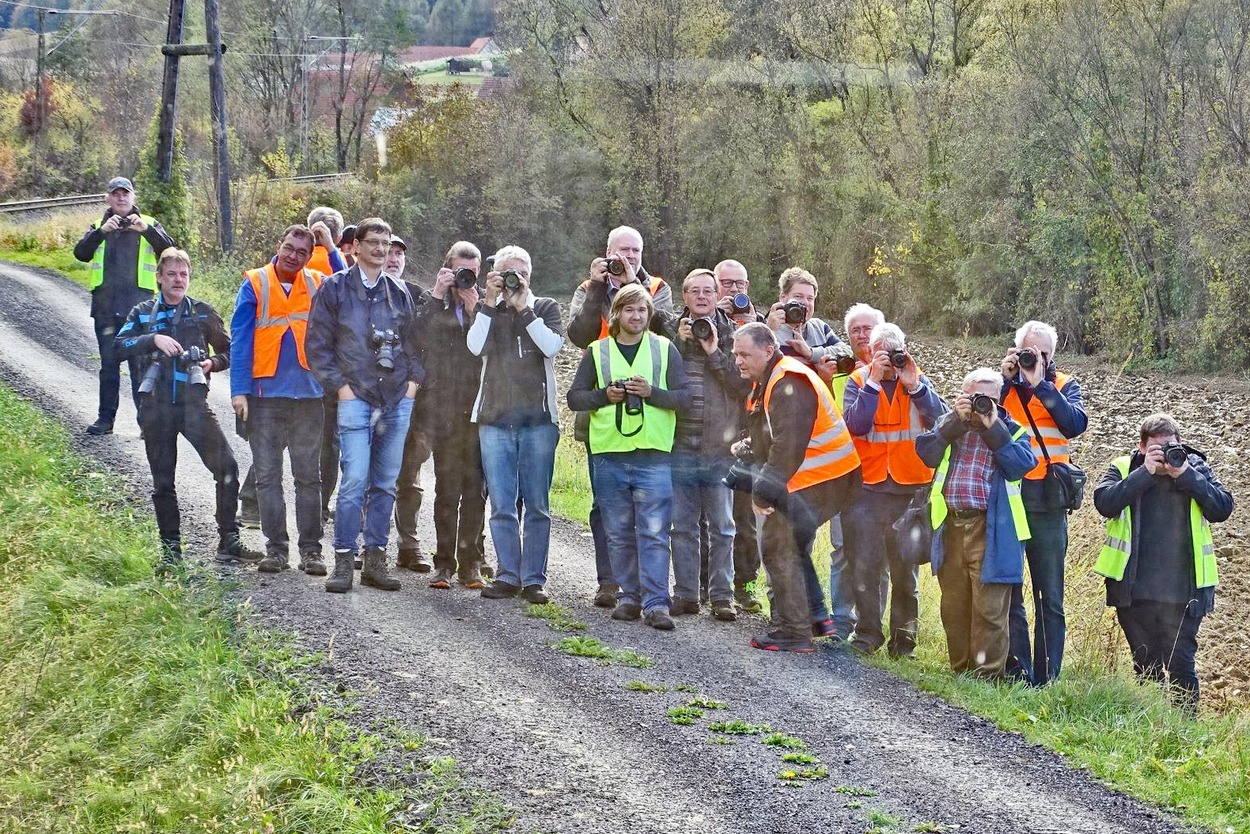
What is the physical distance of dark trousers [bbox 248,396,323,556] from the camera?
28.2 feet

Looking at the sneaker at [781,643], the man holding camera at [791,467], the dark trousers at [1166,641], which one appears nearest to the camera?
the man holding camera at [791,467]

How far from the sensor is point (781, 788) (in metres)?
5.93

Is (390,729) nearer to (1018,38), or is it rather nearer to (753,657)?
(753,657)

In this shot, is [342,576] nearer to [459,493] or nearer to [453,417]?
[459,493]

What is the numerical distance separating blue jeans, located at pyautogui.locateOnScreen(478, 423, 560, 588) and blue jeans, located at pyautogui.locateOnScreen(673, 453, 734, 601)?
0.82m

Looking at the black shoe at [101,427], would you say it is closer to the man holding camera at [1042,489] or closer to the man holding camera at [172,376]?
the man holding camera at [172,376]

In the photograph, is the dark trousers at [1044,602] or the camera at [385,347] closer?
the dark trousers at [1044,602]

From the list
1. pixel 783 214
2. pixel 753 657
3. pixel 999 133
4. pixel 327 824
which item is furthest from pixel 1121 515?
pixel 783 214

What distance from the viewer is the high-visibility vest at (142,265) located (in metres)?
12.0

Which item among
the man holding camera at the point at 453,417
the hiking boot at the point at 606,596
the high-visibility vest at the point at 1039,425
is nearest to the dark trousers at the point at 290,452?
the man holding camera at the point at 453,417

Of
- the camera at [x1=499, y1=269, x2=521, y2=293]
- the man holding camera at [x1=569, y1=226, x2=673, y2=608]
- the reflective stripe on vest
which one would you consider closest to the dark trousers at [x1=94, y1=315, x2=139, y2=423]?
the camera at [x1=499, y1=269, x2=521, y2=293]

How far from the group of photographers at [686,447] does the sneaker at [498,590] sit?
2 centimetres

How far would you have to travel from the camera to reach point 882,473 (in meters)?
8.13

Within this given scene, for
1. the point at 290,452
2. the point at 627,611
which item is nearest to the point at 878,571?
the point at 627,611
